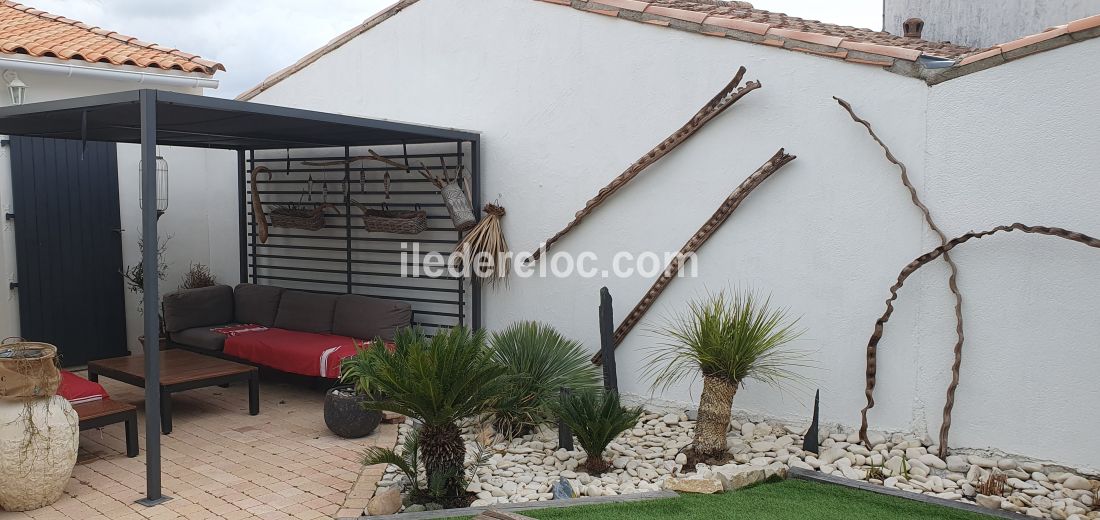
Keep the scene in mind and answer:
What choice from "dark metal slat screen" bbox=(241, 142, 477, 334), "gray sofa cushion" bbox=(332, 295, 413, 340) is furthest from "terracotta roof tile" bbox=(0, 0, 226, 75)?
"gray sofa cushion" bbox=(332, 295, 413, 340)

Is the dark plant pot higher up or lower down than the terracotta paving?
higher up

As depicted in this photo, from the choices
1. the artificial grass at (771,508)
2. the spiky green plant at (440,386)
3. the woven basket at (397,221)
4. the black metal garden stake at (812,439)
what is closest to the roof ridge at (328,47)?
the woven basket at (397,221)

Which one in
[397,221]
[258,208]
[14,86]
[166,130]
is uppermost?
[14,86]

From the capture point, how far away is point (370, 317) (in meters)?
8.05

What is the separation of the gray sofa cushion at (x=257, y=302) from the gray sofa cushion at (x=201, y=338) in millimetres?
492

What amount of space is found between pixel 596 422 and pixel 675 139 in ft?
7.89

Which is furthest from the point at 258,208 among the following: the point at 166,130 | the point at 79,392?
the point at 79,392

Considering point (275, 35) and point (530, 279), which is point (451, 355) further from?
point (275, 35)

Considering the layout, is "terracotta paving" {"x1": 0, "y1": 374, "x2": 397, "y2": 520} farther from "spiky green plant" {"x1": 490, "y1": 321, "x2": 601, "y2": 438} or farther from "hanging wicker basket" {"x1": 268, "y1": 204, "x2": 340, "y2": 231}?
"hanging wicker basket" {"x1": 268, "y1": 204, "x2": 340, "y2": 231}

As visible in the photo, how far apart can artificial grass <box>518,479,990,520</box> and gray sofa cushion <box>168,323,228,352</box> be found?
469 centimetres

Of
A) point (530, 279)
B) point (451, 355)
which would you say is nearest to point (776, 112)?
point (530, 279)

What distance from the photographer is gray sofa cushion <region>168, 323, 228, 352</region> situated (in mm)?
8180

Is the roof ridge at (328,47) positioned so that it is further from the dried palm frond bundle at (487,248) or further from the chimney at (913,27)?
the chimney at (913,27)

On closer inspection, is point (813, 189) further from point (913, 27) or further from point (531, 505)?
point (913, 27)
